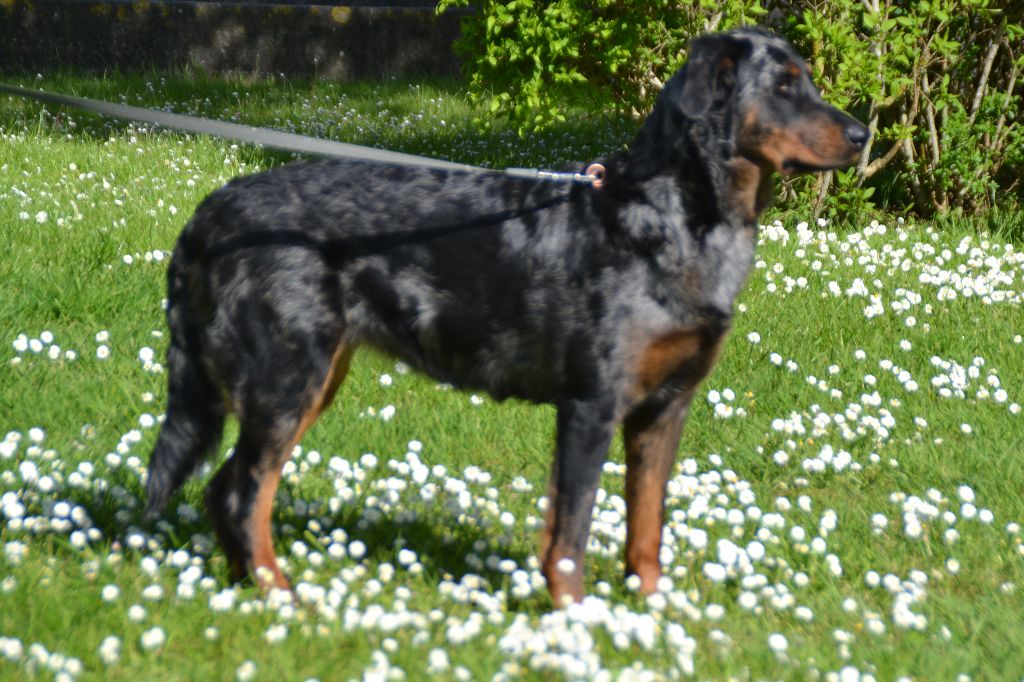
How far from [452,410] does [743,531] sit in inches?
61.8

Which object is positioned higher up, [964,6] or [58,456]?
[964,6]

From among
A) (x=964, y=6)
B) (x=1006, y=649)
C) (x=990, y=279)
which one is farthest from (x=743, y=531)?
(x=964, y=6)

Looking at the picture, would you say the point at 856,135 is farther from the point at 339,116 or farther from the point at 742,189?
the point at 339,116

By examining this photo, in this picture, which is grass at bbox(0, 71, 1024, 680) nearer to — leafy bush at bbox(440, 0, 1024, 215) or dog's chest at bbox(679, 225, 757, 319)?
dog's chest at bbox(679, 225, 757, 319)

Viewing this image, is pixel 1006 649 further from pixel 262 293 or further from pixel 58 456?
pixel 58 456

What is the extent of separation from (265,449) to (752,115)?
184cm

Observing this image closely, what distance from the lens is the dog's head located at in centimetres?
373

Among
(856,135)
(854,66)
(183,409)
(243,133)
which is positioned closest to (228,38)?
(854,66)

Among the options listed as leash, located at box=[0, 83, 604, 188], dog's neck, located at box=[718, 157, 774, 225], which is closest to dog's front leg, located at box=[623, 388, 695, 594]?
dog's neck, located at box=[718, 157, 774, 225]

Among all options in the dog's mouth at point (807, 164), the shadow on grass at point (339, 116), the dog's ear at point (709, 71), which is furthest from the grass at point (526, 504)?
the shadow on grass at point (339, 116)

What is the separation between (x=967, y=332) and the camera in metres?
6.56

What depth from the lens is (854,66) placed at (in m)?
8.06

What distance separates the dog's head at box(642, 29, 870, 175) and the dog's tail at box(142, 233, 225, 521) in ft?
5.36

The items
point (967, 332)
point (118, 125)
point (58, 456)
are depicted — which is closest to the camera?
point (58, 456)
